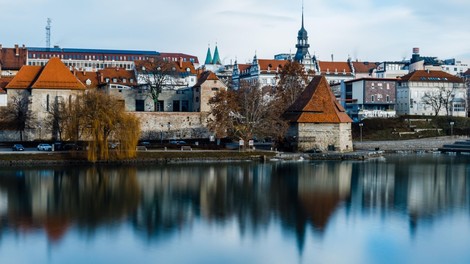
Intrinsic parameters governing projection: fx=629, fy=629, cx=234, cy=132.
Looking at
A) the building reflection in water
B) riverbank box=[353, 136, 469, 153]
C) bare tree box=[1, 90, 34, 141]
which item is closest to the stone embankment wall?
bare tree box=[1, 90, 34, 141]

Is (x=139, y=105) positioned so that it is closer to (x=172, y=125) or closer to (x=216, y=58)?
(x=172, y=125)

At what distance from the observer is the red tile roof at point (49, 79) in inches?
1753

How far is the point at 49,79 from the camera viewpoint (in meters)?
44.8

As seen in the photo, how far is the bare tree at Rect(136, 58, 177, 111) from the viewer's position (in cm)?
5206

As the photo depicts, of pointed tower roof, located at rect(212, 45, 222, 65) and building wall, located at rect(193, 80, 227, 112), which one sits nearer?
building wall, located at rect(193, 80, 227, 112)

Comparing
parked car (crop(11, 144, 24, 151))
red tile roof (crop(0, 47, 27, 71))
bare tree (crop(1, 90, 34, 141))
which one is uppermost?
red tile roof (crop(0, 47, 27, 71))

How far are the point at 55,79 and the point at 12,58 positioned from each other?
28.2 m

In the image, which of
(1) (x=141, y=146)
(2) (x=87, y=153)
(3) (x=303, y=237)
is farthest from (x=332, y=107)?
(3) (x=303, y=237)

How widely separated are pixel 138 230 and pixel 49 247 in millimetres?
2795

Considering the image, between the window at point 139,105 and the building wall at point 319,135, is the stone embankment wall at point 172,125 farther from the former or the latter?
the building wall at point 319,135

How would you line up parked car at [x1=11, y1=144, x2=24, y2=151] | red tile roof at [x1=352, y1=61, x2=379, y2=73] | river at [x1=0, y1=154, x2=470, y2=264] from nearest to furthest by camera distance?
river at [x1=0, y1=154, x2=470, y2=264], parked car at [x1=11, y1=144, x2=24, y2=151], red tile roof at [x1=352, y1=61, x2=379, y2=73]

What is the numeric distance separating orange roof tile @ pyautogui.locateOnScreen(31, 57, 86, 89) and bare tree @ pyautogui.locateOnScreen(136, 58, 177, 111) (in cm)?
782

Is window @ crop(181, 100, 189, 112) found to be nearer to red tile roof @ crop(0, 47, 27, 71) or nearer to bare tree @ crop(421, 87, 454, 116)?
bare tree @ crop(421, 87, 454, 116)

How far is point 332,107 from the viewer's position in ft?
141
